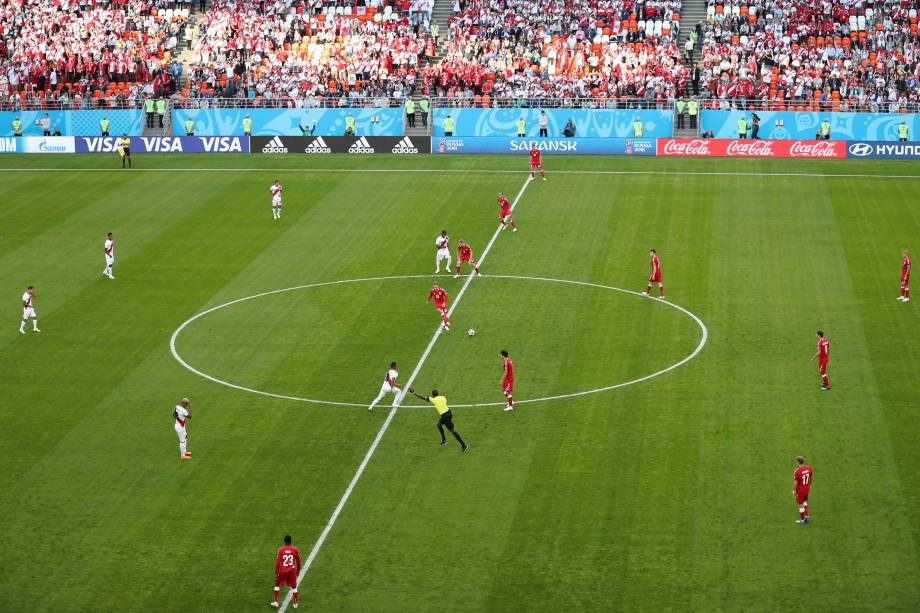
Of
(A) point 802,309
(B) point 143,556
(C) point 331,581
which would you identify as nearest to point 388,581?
(C) point 331,581

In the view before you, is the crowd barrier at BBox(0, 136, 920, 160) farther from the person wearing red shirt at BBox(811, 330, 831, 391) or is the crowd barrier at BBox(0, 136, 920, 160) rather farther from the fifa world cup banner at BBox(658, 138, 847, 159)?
the person wearing red shirt at BBox(811, 330, 831, 391)

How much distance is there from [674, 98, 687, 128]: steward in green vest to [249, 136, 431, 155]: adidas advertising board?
14560 mm

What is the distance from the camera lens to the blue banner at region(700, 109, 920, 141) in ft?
242

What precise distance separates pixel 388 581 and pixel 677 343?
1766cm

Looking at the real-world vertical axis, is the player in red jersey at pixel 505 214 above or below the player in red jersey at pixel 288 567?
above

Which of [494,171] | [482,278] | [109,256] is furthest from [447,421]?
A: [494,171]

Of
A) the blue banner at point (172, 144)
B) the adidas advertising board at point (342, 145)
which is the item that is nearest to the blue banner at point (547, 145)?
the adidas advertising board at point (342, 145)

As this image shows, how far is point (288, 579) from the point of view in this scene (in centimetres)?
2723

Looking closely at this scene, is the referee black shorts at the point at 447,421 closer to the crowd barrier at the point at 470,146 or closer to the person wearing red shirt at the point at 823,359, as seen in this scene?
the person wearing red shirt at the point at 823,359

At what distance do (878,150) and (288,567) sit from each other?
2096 inches

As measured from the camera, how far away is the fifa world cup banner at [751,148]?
234ft

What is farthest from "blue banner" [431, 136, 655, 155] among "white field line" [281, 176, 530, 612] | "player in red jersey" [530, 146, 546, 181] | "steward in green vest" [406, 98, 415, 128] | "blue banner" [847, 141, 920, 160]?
"white field line" [281, 176, 530, 612]

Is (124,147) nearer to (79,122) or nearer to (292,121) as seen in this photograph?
(79,122)

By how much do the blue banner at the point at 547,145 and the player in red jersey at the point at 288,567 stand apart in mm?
50061
